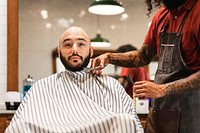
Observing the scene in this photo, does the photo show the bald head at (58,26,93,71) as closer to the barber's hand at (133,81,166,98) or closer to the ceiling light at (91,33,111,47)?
the barber's hand at (133,81,166,98)

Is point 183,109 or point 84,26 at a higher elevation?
point 84,26

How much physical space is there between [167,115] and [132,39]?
2183 mm

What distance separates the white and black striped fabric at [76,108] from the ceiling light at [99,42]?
1.60 meters

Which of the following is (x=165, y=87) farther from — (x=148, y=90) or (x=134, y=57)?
(x=134, y=57)

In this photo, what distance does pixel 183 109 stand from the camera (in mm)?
1991

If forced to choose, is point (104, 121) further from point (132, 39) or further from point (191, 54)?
point (132, 39)

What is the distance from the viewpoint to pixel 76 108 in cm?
206

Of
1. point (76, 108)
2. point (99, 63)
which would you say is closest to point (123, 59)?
point (99, 63)

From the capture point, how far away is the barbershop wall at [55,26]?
359 centimetres

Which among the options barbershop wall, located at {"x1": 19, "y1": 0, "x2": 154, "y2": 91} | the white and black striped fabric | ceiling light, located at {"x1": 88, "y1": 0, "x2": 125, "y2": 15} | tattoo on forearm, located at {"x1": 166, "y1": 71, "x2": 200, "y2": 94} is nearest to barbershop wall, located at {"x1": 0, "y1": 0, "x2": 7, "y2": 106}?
barbershop wall, located at {"x1": 19, "y1": 0, "x2": 154, "y2": 91}

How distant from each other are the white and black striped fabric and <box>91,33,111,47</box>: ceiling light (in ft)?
5.26

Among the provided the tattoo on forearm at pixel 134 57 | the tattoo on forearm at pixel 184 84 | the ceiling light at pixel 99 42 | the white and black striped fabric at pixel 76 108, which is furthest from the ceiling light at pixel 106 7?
the tattoo on forearm at pixel 184 84

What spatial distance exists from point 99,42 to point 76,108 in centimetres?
193

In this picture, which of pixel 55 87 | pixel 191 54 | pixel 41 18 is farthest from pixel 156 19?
pixel 41 18
